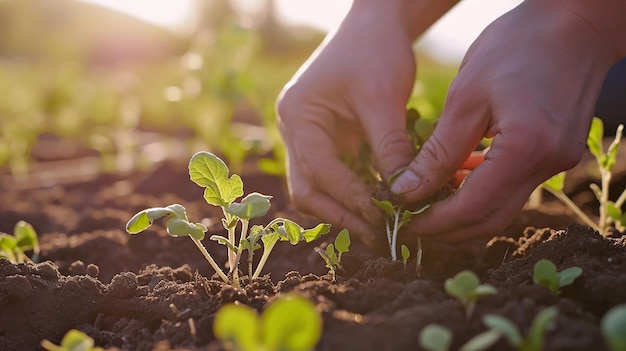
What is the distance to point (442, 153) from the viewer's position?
6.05ft

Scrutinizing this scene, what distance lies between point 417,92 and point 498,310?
3.04 meters

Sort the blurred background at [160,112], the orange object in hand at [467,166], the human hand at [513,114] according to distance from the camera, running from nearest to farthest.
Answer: the human hand at [513,114], the orange object in hand at [467,166], the blurred background at [160,112]

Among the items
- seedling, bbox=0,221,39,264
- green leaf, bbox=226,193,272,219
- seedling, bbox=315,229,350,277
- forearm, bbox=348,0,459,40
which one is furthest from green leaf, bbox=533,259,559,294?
seedling, bbox=0,221,39,264

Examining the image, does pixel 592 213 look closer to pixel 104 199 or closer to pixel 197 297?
pixel 197 297

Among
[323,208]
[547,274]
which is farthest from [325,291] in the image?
[323,208]

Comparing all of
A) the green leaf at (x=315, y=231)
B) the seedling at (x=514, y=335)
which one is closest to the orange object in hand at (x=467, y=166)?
the green leaf at (x=315, y=231)

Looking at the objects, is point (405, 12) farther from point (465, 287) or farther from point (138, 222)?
point (465, 287)

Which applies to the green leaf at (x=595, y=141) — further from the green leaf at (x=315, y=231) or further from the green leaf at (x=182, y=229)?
the green leaf at (x=182, y=229)

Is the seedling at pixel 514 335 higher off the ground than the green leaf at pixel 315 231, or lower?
higher

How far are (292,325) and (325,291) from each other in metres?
0.55

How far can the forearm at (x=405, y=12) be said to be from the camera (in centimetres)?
233

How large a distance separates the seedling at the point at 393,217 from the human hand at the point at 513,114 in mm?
59

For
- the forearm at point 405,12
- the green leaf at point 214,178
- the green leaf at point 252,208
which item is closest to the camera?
the green leaf at point 252,208

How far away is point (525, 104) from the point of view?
1.73 m
